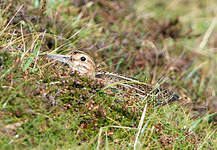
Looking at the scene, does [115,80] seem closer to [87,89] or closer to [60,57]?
[87,89]

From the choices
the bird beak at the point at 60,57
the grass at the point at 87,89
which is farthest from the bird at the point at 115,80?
the grass at the point at 87,89

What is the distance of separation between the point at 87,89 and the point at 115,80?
605mm

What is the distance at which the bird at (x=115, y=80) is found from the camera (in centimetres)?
438

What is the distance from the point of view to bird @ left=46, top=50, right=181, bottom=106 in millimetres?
4383

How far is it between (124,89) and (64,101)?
0.90m

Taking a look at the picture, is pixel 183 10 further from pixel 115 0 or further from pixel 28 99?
pixel 28 99

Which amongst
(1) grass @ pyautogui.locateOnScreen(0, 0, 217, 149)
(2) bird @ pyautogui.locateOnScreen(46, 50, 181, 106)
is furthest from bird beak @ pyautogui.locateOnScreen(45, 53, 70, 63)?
(1) grass @ pyautogui.locateOnScreen(0, 0, 217, 149)

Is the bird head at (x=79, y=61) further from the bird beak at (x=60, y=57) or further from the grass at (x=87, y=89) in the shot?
the grass at (x=87, y=89)

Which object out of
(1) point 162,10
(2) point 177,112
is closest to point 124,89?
(2) point 177,112

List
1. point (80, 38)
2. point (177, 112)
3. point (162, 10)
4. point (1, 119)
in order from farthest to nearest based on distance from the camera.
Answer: point (162, 10) → point (80, 38) → point (177, 112) → point (1, 119)

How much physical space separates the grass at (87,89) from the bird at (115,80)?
0.41 feet

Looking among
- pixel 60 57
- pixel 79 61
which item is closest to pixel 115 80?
pixel 79 61

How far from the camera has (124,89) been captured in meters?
4.50

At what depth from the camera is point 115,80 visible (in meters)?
4.61
